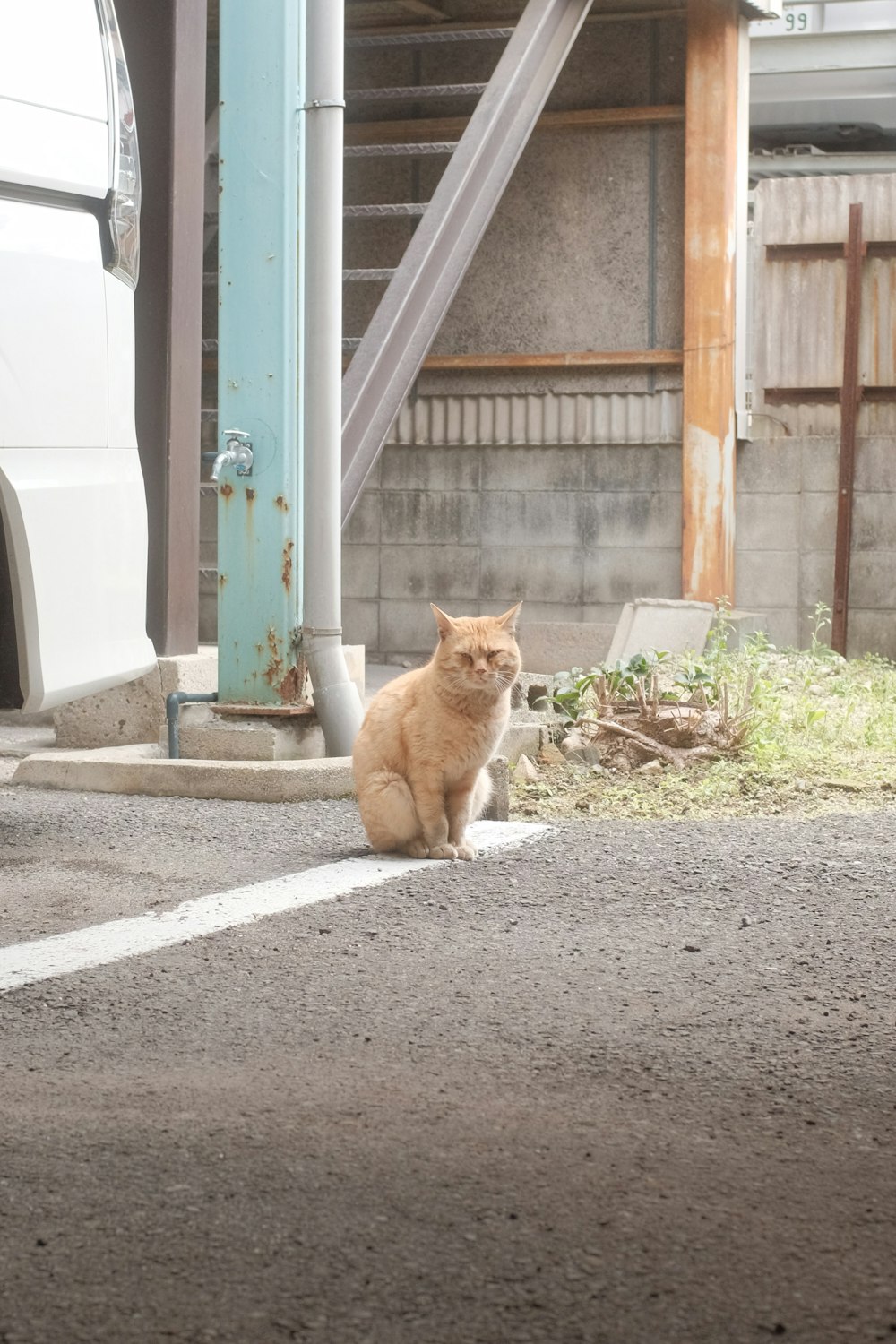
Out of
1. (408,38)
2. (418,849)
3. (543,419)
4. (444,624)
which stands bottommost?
(418,849)

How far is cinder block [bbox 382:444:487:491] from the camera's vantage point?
10.3 meters

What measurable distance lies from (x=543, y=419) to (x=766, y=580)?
5.87 feet

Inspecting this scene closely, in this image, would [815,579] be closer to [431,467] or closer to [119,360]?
[431,467]

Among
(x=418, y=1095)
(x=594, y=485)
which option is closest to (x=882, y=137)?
(x=594, y=485)

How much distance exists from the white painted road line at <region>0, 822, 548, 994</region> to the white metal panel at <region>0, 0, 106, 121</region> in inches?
73.4

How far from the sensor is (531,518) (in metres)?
10.2

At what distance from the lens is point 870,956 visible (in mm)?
3387

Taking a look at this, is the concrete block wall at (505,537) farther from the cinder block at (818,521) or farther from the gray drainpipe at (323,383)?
the gray drainpipe at (323,383)

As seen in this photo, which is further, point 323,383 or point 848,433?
point 848,433

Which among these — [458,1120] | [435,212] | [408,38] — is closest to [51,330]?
[458,1120]

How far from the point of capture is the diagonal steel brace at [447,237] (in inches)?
296

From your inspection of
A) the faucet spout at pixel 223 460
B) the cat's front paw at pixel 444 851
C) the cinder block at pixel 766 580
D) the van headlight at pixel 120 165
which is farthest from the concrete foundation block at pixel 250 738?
the cinder block at pixel 766 580

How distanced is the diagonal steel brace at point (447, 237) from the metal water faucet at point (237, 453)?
1322mm

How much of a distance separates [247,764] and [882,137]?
12.8 meters
